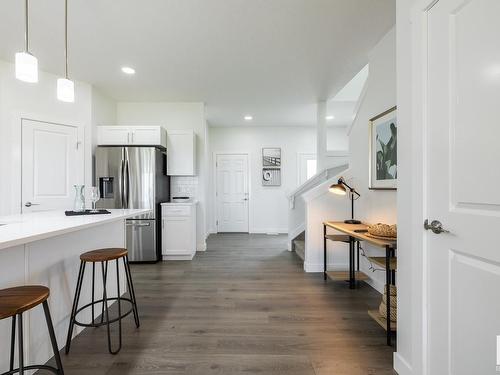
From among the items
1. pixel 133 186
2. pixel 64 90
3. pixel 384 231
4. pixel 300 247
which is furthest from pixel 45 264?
pixel 300 247

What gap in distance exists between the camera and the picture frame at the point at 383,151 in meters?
2.37

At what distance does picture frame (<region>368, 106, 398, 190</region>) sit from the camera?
2.37 meters

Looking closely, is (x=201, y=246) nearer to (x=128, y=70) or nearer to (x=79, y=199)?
(x=79, y=199)

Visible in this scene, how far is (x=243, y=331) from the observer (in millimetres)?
2049

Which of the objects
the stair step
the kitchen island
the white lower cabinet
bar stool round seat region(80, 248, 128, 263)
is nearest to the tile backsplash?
the white lower cabinet

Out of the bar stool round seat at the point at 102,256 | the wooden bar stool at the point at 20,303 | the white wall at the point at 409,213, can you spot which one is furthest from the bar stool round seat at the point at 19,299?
the white wall at the point at 409,213

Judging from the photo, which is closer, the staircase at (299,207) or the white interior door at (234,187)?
the staircase at (299,207)

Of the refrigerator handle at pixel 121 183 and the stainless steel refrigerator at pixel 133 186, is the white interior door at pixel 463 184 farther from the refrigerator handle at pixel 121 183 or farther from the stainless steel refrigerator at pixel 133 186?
the refrigerator handle at pixel 121 183

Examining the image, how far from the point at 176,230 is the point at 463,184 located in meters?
3.68

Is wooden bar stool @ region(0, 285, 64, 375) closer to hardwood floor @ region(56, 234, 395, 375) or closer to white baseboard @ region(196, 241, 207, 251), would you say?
hardwood floor @ region(56, 234, 395, 375)

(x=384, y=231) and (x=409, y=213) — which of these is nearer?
(x=409, y=213)

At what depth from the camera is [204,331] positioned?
205 cm

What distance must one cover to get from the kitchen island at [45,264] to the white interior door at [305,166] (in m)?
4.94

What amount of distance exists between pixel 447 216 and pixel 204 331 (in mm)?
1865
